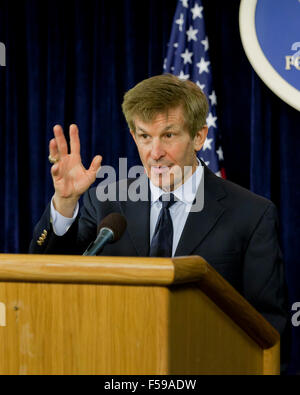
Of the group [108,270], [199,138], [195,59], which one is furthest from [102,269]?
[195,59]

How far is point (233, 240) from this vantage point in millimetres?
1823

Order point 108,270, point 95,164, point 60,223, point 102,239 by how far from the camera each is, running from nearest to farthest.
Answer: point 108,270 → point 102,239 → point 60,223 → point 95,164

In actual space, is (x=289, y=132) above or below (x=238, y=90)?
below

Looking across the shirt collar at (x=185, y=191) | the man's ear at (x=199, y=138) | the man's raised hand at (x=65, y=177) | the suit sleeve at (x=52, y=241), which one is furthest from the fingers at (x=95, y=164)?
the man's ear at (x=199, y=138)

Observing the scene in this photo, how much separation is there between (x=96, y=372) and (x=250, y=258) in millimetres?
939

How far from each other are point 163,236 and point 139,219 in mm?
128

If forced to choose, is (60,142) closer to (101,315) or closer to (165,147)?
(165,147)

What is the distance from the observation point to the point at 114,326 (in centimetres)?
95

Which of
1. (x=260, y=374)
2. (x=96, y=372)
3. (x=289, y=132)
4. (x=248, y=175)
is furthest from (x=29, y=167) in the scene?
(x=96, y=372)

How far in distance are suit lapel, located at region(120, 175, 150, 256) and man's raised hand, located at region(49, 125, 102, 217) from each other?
0.32 metres

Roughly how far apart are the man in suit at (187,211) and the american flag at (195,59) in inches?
39.3

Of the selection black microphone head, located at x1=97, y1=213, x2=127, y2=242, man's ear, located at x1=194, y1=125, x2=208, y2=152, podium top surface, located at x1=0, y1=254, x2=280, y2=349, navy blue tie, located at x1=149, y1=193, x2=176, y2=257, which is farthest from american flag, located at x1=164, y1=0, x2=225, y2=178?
podium top surface, located at x1=0, y1=254, x2=280, y2=349

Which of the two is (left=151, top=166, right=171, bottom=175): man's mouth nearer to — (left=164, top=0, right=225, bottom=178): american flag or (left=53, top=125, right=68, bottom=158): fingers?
(left=53, top=125, right=68, bottom=158): fingers

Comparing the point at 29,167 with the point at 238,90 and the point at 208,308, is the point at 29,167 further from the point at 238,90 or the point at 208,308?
the point at 208,308
